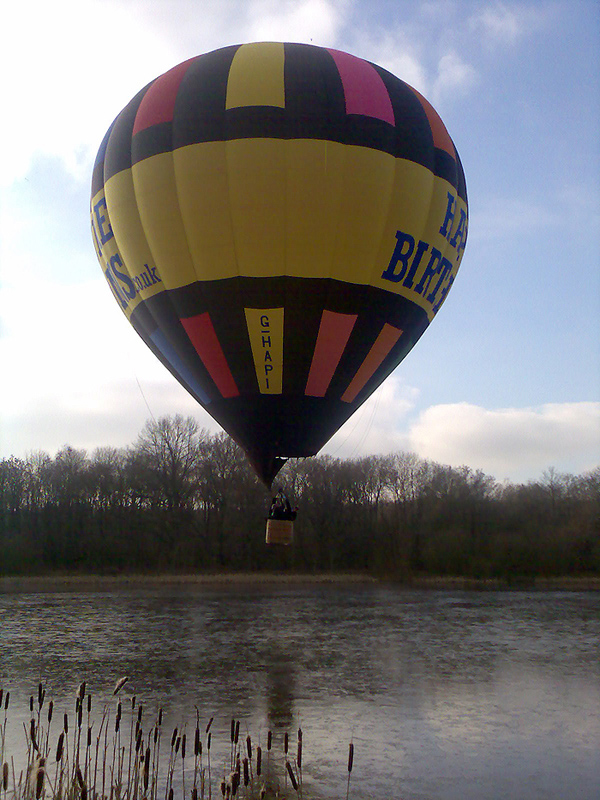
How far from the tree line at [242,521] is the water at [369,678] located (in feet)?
45.8

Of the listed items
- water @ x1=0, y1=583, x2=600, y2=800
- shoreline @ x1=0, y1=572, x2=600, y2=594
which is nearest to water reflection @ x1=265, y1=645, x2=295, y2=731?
water @ x1=0, y1=583, x2=600, y2=800

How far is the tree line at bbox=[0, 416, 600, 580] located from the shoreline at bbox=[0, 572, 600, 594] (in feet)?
3.33

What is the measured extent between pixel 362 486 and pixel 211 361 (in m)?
38.8

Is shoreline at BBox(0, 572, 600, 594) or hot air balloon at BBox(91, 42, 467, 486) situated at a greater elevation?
hot air balloon at BBox(91, 42, 467, 486)

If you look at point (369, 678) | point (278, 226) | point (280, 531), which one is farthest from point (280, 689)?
point (278, 226)

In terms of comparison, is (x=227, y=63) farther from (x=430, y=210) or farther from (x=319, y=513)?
(x=319, y=513)

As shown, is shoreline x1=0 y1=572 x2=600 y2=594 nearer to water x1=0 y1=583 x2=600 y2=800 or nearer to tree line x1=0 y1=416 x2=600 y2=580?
tree line x1=0 y1=416 x2=600 y2=580

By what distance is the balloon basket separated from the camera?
9.48 meters

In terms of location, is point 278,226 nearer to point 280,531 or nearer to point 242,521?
point 280,531

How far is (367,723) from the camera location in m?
9.52

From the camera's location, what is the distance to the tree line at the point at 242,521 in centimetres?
3853

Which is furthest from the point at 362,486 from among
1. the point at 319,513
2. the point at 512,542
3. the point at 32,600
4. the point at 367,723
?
the point at 367,723

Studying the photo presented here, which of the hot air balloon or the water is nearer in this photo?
the water

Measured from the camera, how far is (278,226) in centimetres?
902
